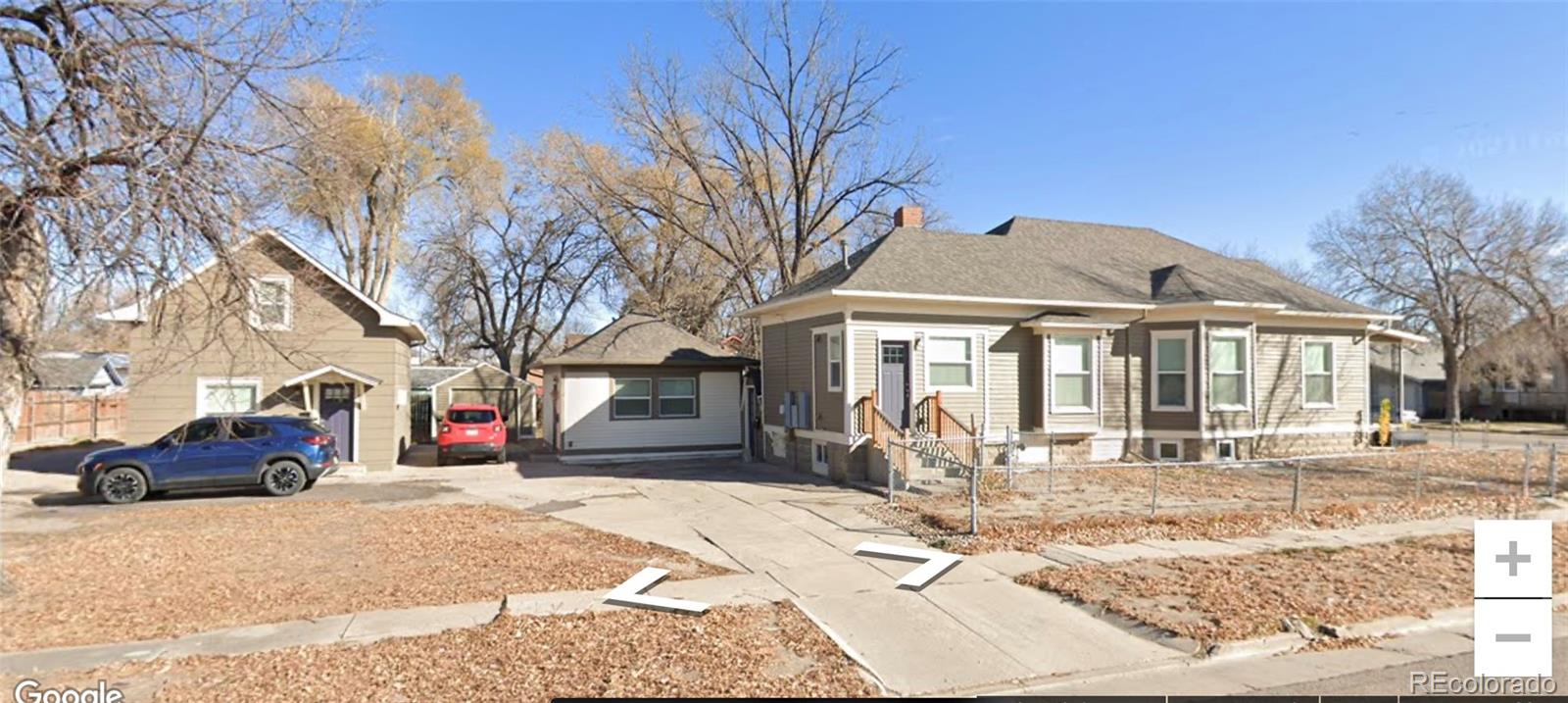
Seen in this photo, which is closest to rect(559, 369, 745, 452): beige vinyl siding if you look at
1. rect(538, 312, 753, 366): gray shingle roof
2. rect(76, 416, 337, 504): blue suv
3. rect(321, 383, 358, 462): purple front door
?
rect(538, 312, 753, 366): gray shingle roof

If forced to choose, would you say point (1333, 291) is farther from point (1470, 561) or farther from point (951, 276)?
point (1470, 561)

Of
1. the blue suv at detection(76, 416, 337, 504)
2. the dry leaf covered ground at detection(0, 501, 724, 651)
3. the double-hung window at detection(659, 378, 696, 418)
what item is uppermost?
the double-hung window at detection(659, 378, 696, 418)

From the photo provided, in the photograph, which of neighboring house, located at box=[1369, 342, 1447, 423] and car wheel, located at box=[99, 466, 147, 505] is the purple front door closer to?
car wheel, located at box=[99, 466, 147, 505]

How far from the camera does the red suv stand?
20672 mm

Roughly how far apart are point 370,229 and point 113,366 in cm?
3638

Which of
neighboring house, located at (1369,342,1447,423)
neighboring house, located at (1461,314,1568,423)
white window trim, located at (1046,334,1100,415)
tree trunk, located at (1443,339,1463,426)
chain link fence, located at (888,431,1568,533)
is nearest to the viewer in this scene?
chain link fence, located at (888,431,1568,533)

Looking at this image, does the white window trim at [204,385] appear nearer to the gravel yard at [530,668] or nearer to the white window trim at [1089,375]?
the gravel yard at [530,668]

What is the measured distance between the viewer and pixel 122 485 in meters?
14.4

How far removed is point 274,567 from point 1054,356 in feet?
48.8

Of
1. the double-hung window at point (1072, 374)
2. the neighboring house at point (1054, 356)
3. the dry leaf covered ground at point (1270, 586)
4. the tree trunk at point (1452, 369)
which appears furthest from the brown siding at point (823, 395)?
the tree trunk at point (1452, 369)

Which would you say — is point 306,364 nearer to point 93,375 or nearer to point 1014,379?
point 1014,379

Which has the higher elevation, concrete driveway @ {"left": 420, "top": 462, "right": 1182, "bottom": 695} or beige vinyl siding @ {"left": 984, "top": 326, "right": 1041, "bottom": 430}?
beige vinyl siding @ {"left": 984, "top": 326, "right": 1041, "bottom": 430}

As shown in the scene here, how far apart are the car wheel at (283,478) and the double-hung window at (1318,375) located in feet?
75.6

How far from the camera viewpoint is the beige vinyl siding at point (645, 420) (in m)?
22.2
